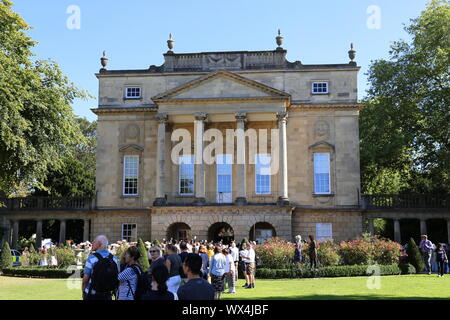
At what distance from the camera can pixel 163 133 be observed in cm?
3828

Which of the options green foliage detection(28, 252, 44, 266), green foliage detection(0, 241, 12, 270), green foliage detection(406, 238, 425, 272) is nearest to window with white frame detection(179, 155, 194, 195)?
green foliage detection(28, 252, 44, 266)

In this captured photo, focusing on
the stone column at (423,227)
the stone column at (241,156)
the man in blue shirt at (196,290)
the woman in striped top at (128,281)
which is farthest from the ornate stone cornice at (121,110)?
the man in blue shirt at (196,290)

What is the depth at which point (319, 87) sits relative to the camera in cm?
4041

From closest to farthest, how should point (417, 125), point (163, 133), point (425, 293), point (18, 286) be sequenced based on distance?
point (425, 293)
point (18, 286)
point (163, 133)
point (417, 125)

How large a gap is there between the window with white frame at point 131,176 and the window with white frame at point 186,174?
11.3ft

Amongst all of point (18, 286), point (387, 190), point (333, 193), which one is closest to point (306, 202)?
point (333, 193)

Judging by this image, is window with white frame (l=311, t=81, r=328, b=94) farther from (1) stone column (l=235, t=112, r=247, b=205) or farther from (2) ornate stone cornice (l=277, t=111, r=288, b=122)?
A: (1) stone column (l=235, t=112, r=247, b=205)

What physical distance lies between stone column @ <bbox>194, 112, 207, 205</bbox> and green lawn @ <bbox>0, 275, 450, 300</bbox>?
14.6m

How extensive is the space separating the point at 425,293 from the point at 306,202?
70.1 ft

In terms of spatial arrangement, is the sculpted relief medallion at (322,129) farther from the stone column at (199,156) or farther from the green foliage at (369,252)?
the green foliage at (369,252)

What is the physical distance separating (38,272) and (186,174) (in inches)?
594

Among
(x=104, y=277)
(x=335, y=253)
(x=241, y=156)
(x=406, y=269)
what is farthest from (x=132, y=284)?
(x=241, y=156)

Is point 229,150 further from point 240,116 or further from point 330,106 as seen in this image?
point 330,106
